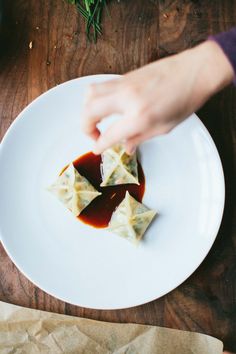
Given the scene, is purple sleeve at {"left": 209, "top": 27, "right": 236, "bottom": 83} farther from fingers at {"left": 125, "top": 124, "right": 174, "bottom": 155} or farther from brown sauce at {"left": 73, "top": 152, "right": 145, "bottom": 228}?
brown sauce at {"left": 73, "top": 152, "right": 145, "bottom": 228}

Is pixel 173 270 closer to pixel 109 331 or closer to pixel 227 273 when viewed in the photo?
pixel 227 273

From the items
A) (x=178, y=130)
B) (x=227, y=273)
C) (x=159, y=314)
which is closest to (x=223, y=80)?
(x=178, y=130)

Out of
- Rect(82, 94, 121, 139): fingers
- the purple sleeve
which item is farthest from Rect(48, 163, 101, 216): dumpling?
the purple sleeve

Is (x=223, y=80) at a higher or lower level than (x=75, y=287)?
higher

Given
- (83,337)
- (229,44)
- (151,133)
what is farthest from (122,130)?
(83,337)

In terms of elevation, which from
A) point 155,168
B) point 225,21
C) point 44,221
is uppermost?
point 225,21

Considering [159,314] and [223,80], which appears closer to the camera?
[223,80]

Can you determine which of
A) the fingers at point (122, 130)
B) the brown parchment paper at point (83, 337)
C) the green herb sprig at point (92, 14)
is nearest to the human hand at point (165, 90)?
the fingers at point (122, 130)
